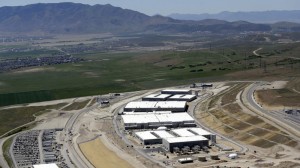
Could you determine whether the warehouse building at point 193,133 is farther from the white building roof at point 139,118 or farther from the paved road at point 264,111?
the paved road at point 264,111

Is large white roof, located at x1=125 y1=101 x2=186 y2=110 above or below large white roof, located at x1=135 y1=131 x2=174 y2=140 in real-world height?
above

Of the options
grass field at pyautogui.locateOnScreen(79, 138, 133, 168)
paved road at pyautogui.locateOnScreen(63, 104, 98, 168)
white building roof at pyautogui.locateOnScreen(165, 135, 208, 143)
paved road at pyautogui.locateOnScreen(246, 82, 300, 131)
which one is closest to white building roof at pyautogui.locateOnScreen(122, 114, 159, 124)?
paved road at pyautogui.locateOnScreen(63, 104, 98, 168)

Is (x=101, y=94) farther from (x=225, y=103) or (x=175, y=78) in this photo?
(x=225, y=103)

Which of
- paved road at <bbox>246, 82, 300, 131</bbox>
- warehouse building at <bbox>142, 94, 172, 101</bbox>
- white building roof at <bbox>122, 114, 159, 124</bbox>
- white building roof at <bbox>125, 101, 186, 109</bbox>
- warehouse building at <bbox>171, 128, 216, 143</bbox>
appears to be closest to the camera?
warehouse building at <bbox>171, 128, 216, 143</bbox>

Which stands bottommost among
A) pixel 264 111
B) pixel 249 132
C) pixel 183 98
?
pixel 249 132

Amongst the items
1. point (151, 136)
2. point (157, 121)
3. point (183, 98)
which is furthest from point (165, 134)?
point (183, 98)

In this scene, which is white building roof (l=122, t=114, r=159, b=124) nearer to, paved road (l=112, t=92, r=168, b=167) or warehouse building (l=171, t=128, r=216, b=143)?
paved road (l=112, t=92, r=168, b=167)

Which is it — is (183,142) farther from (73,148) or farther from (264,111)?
(264,111)
